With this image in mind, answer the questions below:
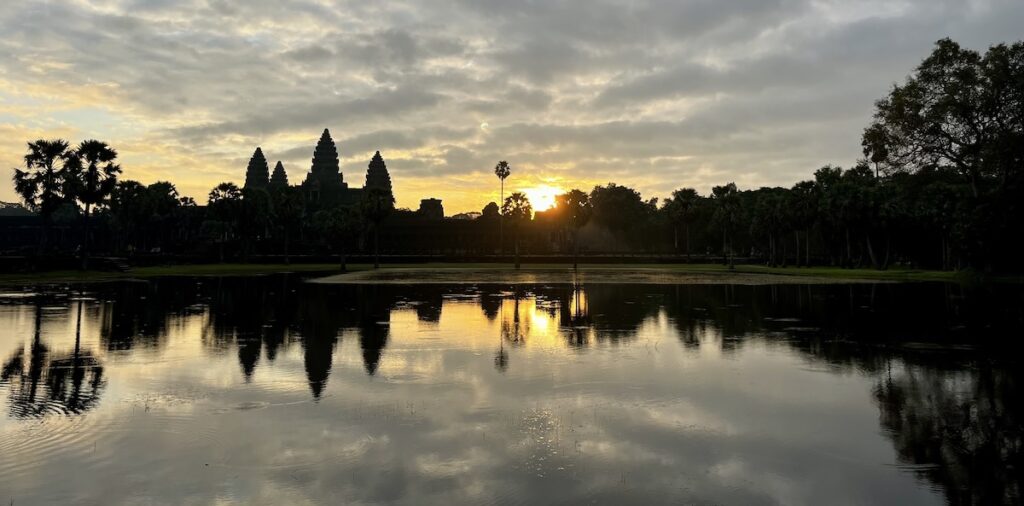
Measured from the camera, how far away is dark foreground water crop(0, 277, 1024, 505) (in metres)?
7.55

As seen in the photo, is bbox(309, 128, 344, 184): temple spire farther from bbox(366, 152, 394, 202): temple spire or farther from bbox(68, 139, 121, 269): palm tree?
bbox(68, 139, 121, 269): palm tree

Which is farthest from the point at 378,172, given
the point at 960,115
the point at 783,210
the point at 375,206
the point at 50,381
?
the point at 50,381

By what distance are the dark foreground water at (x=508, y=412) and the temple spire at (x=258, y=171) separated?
545 feet

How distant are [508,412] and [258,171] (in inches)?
7294

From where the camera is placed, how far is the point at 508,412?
1085cm

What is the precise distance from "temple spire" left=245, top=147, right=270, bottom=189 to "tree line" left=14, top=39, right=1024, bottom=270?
34.4m

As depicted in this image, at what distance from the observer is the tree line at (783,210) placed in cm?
5266

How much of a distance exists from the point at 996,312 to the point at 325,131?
179 meters

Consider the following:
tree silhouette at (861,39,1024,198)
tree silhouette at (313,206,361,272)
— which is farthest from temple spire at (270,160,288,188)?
tree silhouette at (861,39,1024,198)

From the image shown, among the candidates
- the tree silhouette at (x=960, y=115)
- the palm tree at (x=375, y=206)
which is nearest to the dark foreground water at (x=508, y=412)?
the tree silhouette at (x=960, y=115)

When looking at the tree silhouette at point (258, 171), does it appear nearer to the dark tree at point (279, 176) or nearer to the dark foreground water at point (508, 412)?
the dark tree at point (279, 176)

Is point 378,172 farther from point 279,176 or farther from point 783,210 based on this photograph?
point 783,210

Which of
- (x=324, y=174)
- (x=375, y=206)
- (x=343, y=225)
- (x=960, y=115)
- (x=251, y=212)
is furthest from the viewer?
(x=324, y=174)

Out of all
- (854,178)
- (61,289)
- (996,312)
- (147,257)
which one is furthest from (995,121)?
(147,257)
